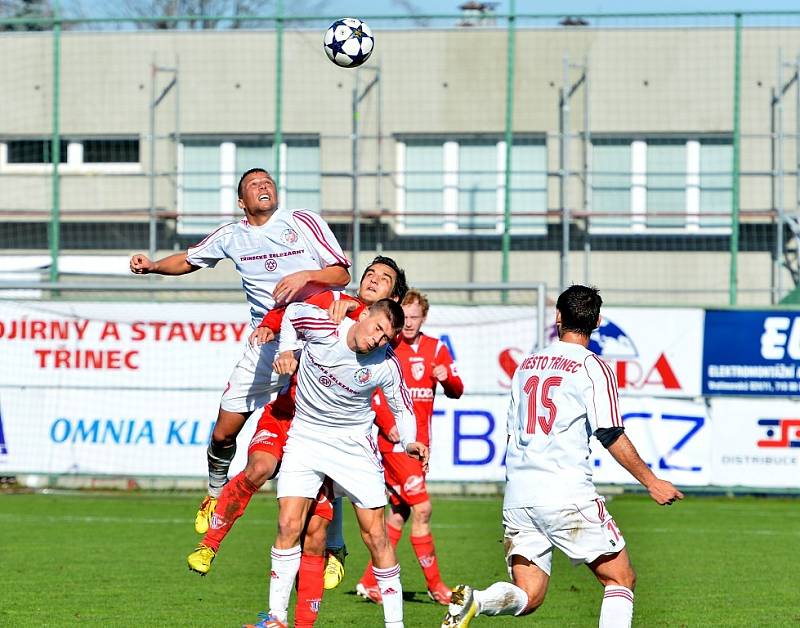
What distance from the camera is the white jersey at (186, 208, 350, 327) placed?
8711mm

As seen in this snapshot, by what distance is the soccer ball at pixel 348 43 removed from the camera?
9.84 metres

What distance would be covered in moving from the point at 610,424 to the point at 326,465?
1.81 meters

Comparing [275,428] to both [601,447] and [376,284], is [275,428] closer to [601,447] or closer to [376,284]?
[376,284]

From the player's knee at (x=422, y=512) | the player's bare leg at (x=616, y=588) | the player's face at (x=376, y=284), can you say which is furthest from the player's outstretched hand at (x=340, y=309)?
the player's knee at (x=422, y=512)

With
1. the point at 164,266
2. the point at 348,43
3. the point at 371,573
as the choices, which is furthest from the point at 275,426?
the point at 348,43

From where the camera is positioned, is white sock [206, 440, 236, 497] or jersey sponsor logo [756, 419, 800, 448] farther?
jersey sponsor logo [756, 419, 800, 448]

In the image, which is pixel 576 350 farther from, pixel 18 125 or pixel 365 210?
pixel 18 125

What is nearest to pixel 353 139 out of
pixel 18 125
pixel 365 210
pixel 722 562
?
pixel 365 210

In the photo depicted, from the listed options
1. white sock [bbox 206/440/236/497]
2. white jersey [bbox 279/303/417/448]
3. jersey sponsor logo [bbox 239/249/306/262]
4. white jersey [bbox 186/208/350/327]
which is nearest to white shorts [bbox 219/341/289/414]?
white jersey [bbox 186/208/350/327]

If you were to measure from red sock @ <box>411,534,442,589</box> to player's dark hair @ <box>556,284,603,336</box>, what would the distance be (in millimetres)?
3217

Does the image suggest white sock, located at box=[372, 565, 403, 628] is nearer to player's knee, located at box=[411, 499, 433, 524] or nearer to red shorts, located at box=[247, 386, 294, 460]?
red shorts, located at box=[247, 386, 294, 460]

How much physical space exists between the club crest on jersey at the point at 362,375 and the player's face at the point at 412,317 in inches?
97.2

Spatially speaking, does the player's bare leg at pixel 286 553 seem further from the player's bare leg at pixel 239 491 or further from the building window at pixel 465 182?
the building window at pixel 465 182

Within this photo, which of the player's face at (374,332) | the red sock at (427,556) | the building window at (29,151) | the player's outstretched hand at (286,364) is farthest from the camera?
the building window at (29,151)
